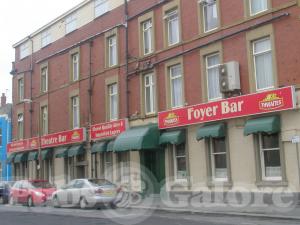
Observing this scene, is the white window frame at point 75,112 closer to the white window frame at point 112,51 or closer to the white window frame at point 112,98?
the white window frame at point 112,98

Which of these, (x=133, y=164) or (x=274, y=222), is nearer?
(x=274, y=222)

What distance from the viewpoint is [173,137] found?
23.7 m

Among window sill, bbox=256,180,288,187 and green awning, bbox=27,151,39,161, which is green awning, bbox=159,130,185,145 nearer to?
window sill, bbox=256,180,288,187

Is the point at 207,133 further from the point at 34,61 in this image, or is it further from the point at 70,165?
the point at 34,61

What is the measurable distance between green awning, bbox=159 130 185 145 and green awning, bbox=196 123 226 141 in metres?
1.44

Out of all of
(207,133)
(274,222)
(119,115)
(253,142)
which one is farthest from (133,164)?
(274,222)

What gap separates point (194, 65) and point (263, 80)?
4.10 meters

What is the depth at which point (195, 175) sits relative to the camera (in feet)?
76.6

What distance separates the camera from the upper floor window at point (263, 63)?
20547 mm

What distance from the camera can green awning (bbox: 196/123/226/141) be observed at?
21.5 metres

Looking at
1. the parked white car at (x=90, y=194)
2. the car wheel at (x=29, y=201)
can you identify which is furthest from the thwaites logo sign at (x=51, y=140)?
the parked white car at (x=90, y=194)

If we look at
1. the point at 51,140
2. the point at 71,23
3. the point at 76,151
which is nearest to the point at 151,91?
the point at 76,151

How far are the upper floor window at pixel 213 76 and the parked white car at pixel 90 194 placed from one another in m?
6.06

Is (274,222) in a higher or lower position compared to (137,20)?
lower
